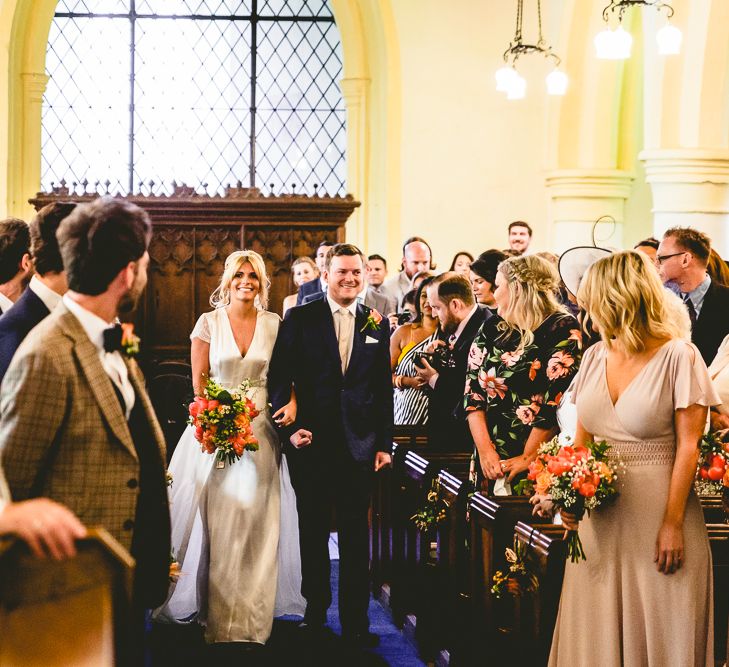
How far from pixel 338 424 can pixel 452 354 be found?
0.96m

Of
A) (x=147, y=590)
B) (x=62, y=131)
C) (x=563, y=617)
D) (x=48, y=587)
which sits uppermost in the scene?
(x=62, y=131)

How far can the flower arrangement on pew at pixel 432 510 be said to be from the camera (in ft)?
17.8

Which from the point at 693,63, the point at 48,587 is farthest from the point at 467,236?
the point at 48,587

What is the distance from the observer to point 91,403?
293cm

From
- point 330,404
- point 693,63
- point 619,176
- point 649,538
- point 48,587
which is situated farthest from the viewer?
point 619,176

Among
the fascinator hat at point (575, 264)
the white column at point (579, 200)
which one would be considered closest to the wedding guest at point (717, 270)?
the fascinator hat at point (575, 264)

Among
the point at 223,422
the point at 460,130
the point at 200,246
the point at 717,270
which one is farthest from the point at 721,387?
the point at 460,130

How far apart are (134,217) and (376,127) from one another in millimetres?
11350

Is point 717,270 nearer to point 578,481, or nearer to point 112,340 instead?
point 578,481

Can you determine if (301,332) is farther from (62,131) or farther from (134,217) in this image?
(62,131)

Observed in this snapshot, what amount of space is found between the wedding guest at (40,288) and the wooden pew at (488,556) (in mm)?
1903

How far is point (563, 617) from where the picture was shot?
13.5ft

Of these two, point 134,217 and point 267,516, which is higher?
point 134,217

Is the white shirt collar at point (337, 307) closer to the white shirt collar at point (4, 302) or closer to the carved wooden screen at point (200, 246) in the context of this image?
the white shirt collar at point (4, 302)
